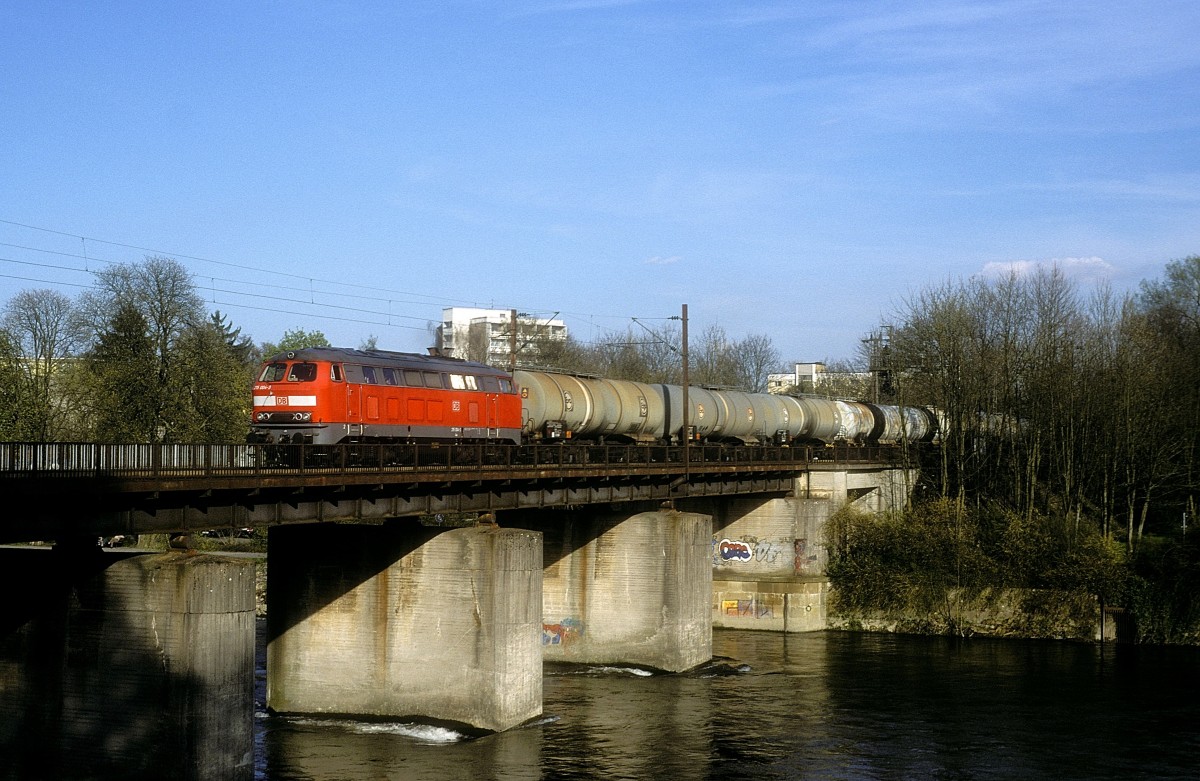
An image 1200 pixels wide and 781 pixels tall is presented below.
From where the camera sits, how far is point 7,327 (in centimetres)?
7938

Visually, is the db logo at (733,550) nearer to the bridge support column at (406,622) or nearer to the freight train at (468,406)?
the freight train at (468,406)

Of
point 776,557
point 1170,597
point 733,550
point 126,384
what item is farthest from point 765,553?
point 126,384

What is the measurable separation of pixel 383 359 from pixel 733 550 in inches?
1118

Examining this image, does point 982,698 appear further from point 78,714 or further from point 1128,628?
point 78,714

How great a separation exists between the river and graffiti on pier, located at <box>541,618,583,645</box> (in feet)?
4.04

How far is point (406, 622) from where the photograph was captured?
37.9 m

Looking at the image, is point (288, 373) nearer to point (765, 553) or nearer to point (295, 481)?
point (295, 481)

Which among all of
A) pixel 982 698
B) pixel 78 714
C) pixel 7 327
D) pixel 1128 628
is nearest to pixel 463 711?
pixel 78 714

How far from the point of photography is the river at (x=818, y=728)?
1329 inches

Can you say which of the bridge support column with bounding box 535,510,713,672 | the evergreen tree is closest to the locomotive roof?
the bridge support column with bounding box 535,510,713,672

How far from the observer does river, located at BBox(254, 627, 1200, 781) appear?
1329 inches

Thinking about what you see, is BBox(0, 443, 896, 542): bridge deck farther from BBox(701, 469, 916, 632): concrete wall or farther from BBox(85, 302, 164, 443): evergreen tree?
BBox(85, 302, 164, 443): evergreen tree

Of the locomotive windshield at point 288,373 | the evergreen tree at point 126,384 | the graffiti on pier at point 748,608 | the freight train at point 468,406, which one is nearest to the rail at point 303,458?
the freight train at point 468,406

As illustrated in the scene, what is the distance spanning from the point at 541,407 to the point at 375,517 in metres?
17.3
